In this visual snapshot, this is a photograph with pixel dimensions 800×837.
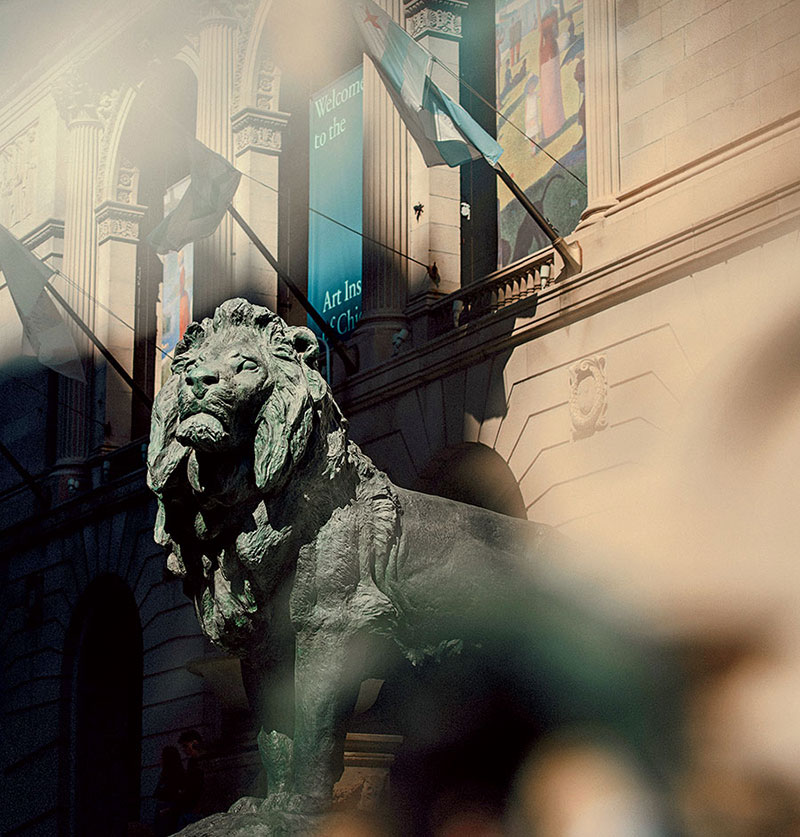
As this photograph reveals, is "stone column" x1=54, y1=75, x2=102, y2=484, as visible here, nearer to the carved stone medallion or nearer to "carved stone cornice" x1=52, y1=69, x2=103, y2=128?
"carved stone cornice" x1=52, y1=69, x2=103, y2=128

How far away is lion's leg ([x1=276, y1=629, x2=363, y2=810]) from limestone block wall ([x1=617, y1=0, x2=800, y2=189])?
766 centimetres

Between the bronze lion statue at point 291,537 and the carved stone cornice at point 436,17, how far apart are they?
11.9 m

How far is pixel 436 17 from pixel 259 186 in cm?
467

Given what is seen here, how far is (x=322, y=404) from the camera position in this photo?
882cm

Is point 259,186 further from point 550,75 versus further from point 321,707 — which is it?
point 321,707

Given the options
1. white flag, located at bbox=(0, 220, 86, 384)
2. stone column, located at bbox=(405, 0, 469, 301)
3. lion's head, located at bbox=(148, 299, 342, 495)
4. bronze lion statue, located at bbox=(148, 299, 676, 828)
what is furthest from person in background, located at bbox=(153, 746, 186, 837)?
white flag, located at bbox=(0, 220, 86, 384)

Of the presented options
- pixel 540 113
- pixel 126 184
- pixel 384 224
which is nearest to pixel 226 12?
pixel 126 184

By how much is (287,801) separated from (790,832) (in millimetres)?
4306

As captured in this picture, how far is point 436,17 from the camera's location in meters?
20.1

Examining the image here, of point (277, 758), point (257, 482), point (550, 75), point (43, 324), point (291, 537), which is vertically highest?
point (43, 324)

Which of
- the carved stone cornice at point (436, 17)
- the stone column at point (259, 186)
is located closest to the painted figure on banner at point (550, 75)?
the carved stone cornice at point (436, 17)

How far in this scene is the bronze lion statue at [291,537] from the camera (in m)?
8.51

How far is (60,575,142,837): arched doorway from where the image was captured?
25.8 metres

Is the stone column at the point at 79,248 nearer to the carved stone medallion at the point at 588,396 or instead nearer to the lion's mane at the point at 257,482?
the carved stone medallion at the point at 588,396
